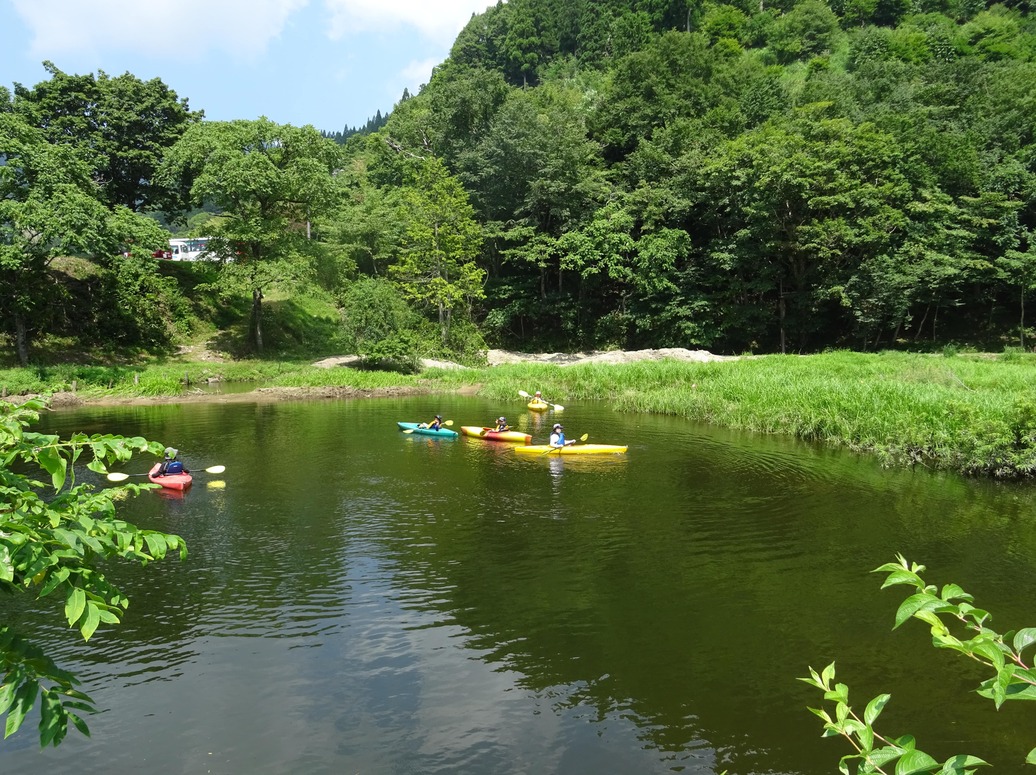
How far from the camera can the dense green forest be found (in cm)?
3691

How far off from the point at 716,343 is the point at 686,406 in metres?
20.1

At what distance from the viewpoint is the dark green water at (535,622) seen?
7324mm

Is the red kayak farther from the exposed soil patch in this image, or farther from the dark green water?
the exposed soil patch

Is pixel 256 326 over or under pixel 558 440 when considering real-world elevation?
over

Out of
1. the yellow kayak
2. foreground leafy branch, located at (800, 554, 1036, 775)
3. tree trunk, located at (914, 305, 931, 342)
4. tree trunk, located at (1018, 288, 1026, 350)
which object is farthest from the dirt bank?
foreground leafy branch, located at (800, 554, 1036, 775)

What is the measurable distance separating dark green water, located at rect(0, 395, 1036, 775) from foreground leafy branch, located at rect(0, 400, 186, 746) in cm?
490

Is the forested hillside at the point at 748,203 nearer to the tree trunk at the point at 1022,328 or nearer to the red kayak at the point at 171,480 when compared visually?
the tree trunk at the point at 1022,328

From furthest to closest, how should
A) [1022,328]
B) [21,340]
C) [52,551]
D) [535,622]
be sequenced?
[1022,328]
[21,340]
[535,622]
[52,551]

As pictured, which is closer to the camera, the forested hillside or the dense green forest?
the dense green forest

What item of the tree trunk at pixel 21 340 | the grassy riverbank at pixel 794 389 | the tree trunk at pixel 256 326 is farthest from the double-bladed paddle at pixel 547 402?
the tree trunk at pixel 21 340

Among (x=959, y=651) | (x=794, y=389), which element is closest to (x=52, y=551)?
(x=959, y=651)

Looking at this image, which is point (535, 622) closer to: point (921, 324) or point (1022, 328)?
point (921, 324)

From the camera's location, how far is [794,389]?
78.2ft

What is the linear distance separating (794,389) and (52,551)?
2401 cm
